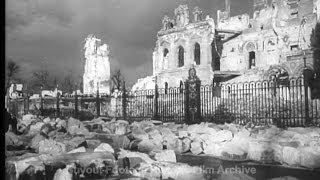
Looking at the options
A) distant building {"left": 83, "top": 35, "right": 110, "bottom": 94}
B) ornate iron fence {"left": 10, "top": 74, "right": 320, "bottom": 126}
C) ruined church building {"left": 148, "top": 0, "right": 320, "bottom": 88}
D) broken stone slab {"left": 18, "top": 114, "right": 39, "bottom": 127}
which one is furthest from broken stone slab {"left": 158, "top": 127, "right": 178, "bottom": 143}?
distant building {"left": 83, "top": 35, "right": 110, "bottom": 94}

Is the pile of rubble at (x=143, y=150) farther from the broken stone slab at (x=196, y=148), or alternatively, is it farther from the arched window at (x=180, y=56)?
the arched window at (x=180, y=56)

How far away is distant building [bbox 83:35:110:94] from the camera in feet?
142

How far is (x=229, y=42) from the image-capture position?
41531mm

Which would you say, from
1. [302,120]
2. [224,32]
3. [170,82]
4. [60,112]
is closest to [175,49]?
[170,82]

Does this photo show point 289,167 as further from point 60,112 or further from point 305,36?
point 305,36

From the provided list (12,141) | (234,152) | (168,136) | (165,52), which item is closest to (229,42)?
(165,52)

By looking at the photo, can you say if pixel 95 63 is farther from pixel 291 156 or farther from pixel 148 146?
pixel 291 156

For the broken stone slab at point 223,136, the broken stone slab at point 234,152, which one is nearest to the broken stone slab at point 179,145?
the broken stone slab at point 223,136

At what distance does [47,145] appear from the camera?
707cm

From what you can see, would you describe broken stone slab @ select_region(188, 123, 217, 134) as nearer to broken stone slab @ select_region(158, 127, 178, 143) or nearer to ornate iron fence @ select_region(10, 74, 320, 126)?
broken stone slab @ select_region(158, 127, 178, 143)

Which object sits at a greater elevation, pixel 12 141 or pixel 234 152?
pixel 12 141

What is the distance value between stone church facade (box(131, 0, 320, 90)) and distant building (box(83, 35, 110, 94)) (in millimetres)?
7283

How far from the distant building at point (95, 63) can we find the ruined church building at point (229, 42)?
7256 millimetres

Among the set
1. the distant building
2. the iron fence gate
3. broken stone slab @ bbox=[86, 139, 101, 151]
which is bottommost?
broken stone slab @ bbox=[86, 139, 101, 151]
